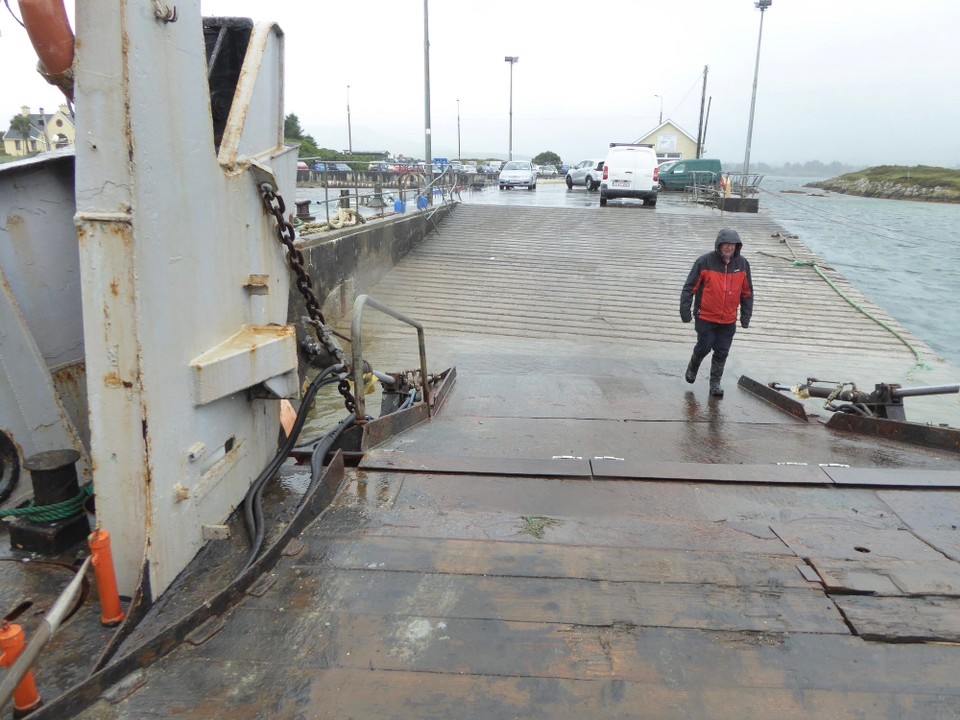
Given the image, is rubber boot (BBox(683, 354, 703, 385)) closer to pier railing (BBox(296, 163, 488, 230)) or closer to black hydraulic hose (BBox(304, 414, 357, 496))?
black hydraulic hose (BBox(304, 414, 357, 496))

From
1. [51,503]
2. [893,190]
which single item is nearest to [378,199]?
[51,503]

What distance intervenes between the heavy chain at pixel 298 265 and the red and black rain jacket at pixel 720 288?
378 centimetres

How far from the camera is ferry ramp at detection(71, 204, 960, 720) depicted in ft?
6.69

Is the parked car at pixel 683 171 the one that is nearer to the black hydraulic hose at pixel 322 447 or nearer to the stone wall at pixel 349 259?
the stone wall at pixel 349 259

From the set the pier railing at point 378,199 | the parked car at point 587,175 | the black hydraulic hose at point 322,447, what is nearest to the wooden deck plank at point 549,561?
the black hydraulic hose at point 322,447

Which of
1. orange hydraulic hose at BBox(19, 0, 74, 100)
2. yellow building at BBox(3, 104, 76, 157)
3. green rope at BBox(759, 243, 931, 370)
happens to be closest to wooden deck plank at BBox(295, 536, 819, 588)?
orange hydraulic hose at BBox(19, 0, 74, 100)

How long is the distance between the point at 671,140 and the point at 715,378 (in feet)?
185

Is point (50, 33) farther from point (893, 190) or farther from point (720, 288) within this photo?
point (893, 190)

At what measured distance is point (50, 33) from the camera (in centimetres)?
A: 197

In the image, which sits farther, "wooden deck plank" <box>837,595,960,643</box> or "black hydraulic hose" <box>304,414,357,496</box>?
"black hydraulic hose" <box>304,414,357,496</box>

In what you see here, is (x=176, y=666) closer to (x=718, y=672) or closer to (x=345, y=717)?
(x=345, y=717)

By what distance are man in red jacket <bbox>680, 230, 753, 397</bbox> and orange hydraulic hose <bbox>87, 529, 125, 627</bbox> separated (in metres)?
5.38

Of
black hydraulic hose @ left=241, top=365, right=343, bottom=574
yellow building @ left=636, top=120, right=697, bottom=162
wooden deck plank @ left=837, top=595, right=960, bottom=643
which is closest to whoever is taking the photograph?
wooden deck plank @ left=837, top=595, right=960, bottom=643

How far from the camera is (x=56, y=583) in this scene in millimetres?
2516
